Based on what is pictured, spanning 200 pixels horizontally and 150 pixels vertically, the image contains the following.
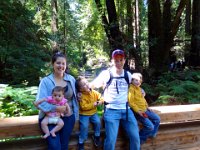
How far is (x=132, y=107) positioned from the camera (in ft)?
15.4

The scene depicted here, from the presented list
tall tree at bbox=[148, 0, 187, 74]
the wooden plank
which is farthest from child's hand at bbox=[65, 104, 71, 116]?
tall tree at bbox=[148, 0, 187, 74]

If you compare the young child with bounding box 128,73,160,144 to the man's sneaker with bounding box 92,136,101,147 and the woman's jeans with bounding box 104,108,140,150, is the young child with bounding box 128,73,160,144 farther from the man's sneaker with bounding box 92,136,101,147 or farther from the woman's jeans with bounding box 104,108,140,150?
the man's sneaker with bounding box 92,136,101,147

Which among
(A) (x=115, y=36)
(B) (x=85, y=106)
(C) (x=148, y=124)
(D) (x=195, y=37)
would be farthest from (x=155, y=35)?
(B) (x=85, y=106)

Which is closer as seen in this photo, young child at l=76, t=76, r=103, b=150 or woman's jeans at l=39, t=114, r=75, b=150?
woman's jeans at l=39, t=114, r=75, b=150

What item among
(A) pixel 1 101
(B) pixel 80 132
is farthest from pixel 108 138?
(A) pixel 1 101

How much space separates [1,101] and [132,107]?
301 cm

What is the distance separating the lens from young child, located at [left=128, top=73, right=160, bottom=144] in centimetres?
466

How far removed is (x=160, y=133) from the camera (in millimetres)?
5355

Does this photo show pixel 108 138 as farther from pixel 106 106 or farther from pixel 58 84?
pixel 58 84

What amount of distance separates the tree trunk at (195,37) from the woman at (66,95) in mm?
13717

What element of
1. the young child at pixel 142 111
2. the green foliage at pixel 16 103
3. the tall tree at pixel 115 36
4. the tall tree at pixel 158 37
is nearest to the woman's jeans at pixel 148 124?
the young child at pixel 142 111

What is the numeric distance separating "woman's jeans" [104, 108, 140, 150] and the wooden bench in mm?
256

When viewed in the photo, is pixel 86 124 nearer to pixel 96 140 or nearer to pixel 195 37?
pixel 96 140

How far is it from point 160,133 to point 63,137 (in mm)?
1969
